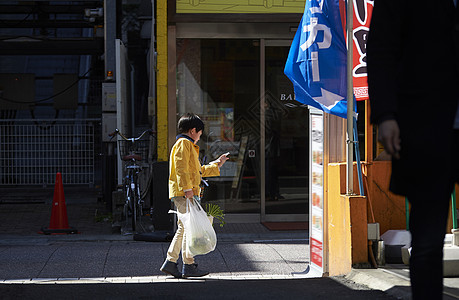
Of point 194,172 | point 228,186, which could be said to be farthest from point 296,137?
point 194,172

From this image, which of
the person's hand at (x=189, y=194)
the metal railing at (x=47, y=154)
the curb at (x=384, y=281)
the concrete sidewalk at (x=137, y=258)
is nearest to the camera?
the curb at (x=384, y=281)

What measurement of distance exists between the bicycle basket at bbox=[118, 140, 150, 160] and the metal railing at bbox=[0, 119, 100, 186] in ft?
11.5

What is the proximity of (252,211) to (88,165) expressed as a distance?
479 cm

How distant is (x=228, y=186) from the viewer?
10.1 m

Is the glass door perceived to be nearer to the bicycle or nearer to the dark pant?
the bicycle

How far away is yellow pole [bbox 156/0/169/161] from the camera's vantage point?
29.3ft

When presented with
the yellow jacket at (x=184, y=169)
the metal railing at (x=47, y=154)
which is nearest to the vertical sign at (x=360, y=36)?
the yellow jacket at (x=184, y=169)

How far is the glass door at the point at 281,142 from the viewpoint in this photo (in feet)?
32.8

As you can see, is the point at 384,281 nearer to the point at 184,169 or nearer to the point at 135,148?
the point at 184,169

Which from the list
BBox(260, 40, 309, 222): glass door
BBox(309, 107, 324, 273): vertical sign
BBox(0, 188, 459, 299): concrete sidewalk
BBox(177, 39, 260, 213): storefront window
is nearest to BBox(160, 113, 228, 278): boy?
BBox(0, 188, 459, 299): concrete sidewalk

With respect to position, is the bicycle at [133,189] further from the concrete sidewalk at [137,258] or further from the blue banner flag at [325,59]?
the blue banner flag at [325,59]

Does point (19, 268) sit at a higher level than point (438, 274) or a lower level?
lower

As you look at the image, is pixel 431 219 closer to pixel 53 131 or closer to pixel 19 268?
pixel 19 268

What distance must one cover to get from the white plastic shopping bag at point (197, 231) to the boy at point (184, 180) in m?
0.08
